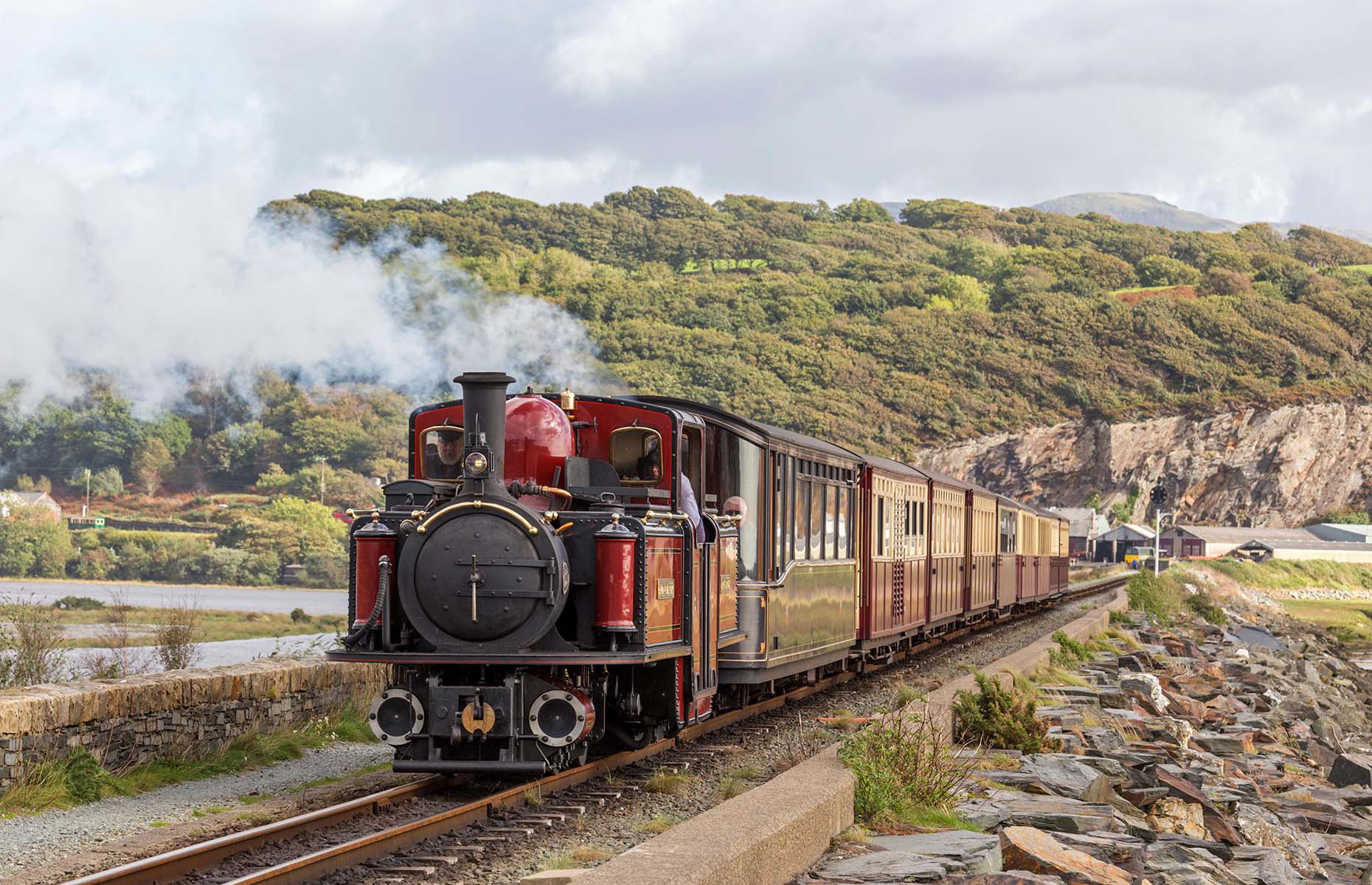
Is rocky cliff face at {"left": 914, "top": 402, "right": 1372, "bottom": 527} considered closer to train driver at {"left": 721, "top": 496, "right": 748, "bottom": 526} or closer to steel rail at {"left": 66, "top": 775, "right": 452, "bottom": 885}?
train driver at {"left": 721, "top": 496, "right": 748, "bottom": 526}

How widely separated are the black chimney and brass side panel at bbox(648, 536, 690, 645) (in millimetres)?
1256

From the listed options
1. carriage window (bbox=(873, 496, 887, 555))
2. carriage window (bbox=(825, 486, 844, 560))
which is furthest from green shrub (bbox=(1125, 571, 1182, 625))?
carriage window (bbox=(825, 486, 844, 560))

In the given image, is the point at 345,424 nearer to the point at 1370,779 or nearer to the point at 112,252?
the point at 112,252

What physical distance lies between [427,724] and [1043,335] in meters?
113

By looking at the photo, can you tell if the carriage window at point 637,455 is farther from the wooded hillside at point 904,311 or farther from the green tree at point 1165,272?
the green tree at point 1165,272

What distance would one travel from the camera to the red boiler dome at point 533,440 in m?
10.6

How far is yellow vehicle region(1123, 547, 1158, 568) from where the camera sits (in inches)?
3792

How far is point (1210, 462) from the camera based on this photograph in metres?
107

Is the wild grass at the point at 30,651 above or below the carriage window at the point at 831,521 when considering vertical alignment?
below

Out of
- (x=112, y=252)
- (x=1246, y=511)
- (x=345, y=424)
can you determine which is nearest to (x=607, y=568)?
(x=345, y=424)

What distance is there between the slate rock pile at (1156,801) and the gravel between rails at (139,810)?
4.45 meters

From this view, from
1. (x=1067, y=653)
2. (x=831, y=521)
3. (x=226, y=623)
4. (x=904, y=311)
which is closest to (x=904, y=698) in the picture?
(x=831, y=521)

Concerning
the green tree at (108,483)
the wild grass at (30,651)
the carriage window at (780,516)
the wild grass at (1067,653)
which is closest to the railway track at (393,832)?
the carriage window at (780,516)

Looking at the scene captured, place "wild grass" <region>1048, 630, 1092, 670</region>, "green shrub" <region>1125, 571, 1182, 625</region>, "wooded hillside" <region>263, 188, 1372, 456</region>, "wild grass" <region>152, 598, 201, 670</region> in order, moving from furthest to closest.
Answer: "wooded hillside" <region>263, 188, 1372, 456</region> → "green shrub" <region>1125, 571, 1182, 625</region> → "wild grass" <region>1048, 630, 1092, 670</region> → "wild grass" <region>152, 598, 201, 670</region>
